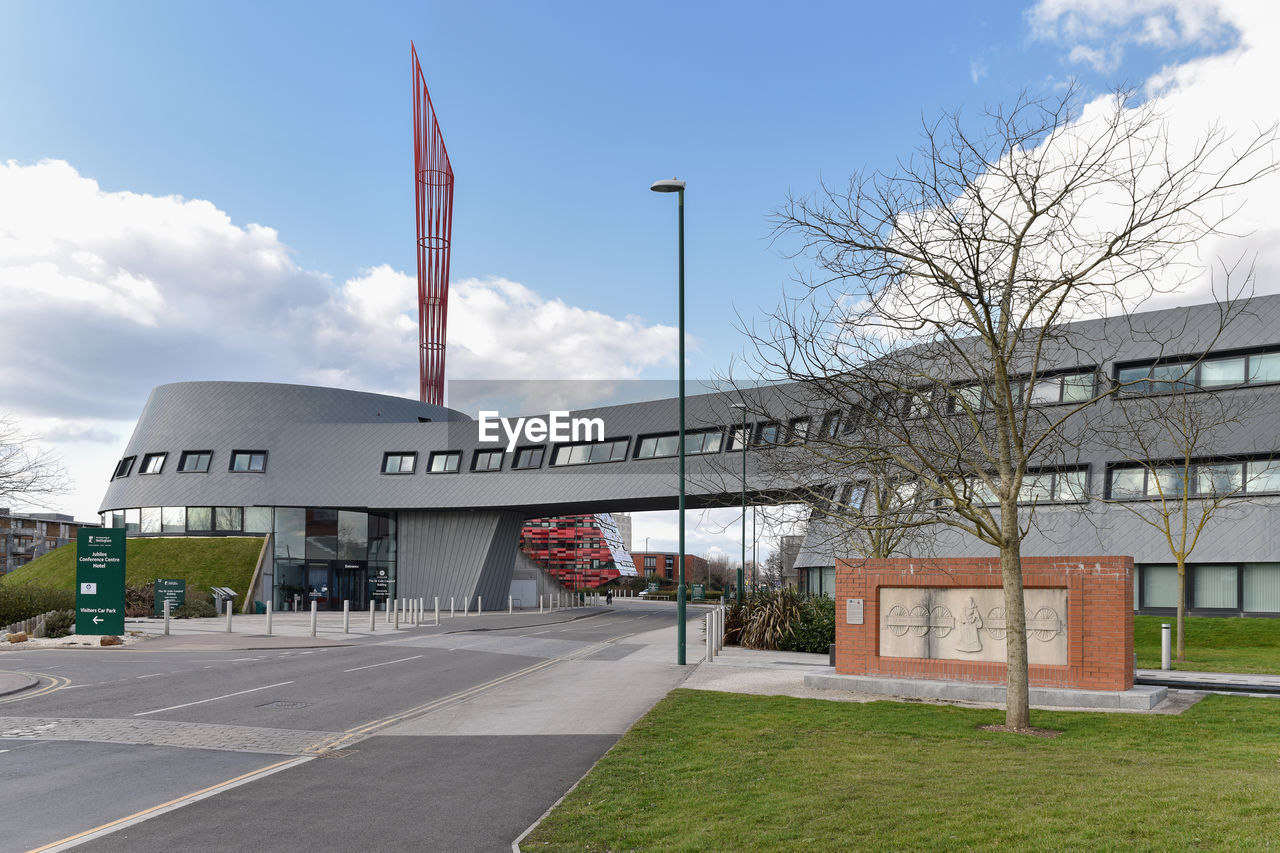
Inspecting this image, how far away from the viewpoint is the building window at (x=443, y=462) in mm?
53125

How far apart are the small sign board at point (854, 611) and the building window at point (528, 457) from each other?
112ft

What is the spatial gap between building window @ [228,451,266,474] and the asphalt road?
1257 inches

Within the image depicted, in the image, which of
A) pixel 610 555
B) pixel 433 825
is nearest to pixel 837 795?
pixel 433 825

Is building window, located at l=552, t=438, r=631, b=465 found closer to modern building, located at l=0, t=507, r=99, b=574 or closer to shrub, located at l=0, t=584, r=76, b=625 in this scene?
shrub, located at l=0, t=584, r=76, b=625

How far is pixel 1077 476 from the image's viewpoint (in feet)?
93.8

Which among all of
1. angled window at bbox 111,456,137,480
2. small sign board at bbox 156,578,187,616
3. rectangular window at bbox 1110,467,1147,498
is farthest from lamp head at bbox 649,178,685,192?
angled window at bbox 111,456,137,480

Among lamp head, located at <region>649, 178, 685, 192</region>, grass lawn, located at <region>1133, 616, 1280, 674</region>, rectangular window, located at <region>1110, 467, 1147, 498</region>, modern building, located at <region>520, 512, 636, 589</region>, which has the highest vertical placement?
lamp head, located at <region>649, 178, 685, 192</region>

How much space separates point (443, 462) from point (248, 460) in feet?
36.7

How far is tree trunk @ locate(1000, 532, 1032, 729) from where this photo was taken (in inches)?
465

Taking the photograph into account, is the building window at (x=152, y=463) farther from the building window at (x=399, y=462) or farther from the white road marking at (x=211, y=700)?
the white road marking at (x=211, y=700)

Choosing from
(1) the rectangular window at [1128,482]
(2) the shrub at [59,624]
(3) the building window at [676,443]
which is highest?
(3) the building window at [676,443]

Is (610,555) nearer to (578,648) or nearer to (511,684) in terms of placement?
(578,648)

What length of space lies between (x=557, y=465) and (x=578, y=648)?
2198cm

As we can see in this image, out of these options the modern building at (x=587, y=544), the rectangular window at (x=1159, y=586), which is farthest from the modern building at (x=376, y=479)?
the modern building at (x=587, y=544)
